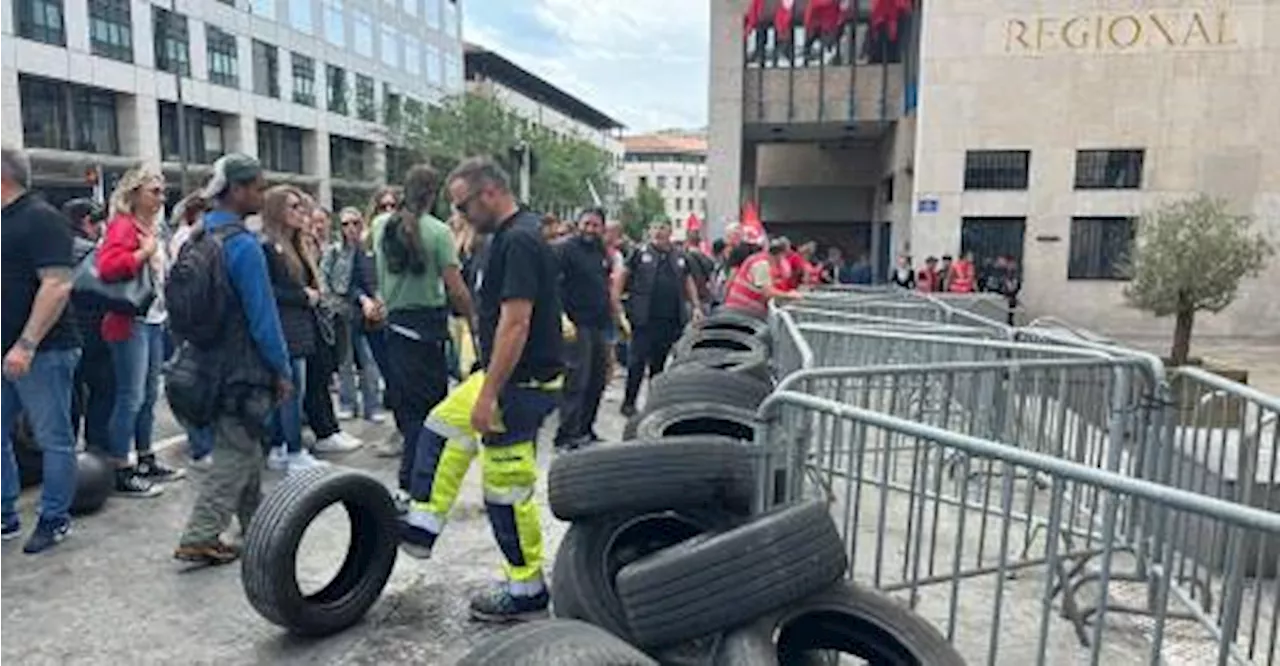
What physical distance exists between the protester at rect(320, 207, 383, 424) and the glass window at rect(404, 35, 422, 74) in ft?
171

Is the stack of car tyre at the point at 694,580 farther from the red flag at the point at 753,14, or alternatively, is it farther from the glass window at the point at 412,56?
the glass window at the point at 412,56

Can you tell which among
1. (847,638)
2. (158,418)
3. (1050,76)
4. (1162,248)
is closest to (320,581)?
(847,638)

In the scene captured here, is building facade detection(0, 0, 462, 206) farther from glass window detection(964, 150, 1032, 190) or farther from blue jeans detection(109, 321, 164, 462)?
blue jeans detection(109, 321, 164, 462)

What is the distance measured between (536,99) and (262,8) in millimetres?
37928

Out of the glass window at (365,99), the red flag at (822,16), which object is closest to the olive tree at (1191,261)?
the red flag at (822,16)

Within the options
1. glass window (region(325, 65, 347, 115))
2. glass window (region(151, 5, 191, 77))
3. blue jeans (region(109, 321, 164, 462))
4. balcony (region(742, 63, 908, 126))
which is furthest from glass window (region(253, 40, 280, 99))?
blue jeans (region(109, 321, 164, 462))

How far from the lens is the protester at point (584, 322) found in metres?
6.63

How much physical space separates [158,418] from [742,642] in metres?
6.37

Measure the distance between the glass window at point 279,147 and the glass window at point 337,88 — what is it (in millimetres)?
3169

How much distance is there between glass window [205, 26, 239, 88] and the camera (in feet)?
125

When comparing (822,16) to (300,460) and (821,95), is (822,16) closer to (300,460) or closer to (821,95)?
(821,95)

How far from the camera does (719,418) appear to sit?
464cm

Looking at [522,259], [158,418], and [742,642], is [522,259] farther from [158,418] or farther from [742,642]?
[158,418]

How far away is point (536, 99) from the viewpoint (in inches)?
3083
